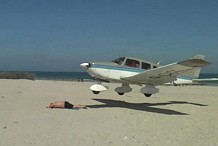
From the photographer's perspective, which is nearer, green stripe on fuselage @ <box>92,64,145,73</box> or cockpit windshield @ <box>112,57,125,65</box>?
green stripe on fuselage @ <box>92,64,145,73</box>

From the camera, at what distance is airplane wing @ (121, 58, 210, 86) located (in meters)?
13.1

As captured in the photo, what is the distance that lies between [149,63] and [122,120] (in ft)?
23.7

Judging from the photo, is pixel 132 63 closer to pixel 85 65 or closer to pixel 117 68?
pixel 117 68

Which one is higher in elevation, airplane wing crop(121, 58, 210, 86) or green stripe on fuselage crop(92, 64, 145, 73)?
green stripe on fuselage crop(92, 64, 145, 73)

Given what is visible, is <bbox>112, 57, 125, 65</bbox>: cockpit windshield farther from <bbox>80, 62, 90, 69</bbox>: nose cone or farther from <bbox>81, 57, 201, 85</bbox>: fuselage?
<bbox>80, 62, 90, 69</bbox>: nose cone

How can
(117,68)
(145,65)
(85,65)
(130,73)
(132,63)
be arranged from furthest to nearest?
(145,65) < (132,63) < (130,73) < (117,68) < (85,65)

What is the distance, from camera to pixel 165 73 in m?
15.4

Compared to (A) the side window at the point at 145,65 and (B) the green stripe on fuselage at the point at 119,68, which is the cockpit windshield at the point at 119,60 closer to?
(B) the green stripe on fuselage at the point at 119,68

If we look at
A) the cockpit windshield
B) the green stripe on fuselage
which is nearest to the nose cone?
the green stripe on fuselage

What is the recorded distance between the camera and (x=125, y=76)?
16.1 m

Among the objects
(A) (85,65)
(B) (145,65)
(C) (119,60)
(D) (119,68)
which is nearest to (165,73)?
(B) (145,65)

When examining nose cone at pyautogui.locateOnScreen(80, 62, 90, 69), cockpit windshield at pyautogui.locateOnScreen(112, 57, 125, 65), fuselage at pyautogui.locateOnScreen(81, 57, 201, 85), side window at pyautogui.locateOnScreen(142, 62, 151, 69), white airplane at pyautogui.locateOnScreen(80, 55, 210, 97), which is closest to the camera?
white airplane at pyautogui.locateOnScreen(80, 55, 210, 97)

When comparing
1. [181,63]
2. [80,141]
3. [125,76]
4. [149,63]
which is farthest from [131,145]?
[149,63]

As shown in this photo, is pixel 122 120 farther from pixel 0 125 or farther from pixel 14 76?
pixel 14 76
